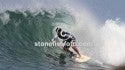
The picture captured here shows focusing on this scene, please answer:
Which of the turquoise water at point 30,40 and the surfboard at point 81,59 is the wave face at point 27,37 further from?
the surfboard at point 81,59

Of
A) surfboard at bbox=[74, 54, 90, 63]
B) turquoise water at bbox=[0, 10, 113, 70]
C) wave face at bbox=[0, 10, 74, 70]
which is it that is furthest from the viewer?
surfboard at bbox=[74, 54, 90, 63]

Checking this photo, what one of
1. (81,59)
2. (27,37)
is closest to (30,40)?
(27,37)

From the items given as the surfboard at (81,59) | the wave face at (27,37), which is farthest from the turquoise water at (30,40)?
the surfboard at (81,59)

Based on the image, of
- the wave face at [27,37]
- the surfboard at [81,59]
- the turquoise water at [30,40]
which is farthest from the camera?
the surfboard at [81,59]

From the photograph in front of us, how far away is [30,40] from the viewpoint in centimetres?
2580

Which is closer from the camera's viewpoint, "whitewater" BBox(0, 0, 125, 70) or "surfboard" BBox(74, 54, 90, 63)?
"whitewater" BBox(0, 0, 125, 70)

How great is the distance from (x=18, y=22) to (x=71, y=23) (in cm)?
371

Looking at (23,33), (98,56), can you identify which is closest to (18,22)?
(23,33)

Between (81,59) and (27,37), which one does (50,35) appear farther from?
(81,59)

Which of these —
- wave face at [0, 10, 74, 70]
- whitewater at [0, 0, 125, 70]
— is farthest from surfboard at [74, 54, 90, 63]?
wave face at [0, 10, 74, 70]

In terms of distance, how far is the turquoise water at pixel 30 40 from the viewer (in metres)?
21.7

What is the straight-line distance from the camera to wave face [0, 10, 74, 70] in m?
21.9

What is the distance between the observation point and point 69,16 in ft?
101

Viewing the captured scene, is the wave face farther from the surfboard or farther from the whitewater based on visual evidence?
the surfboard
